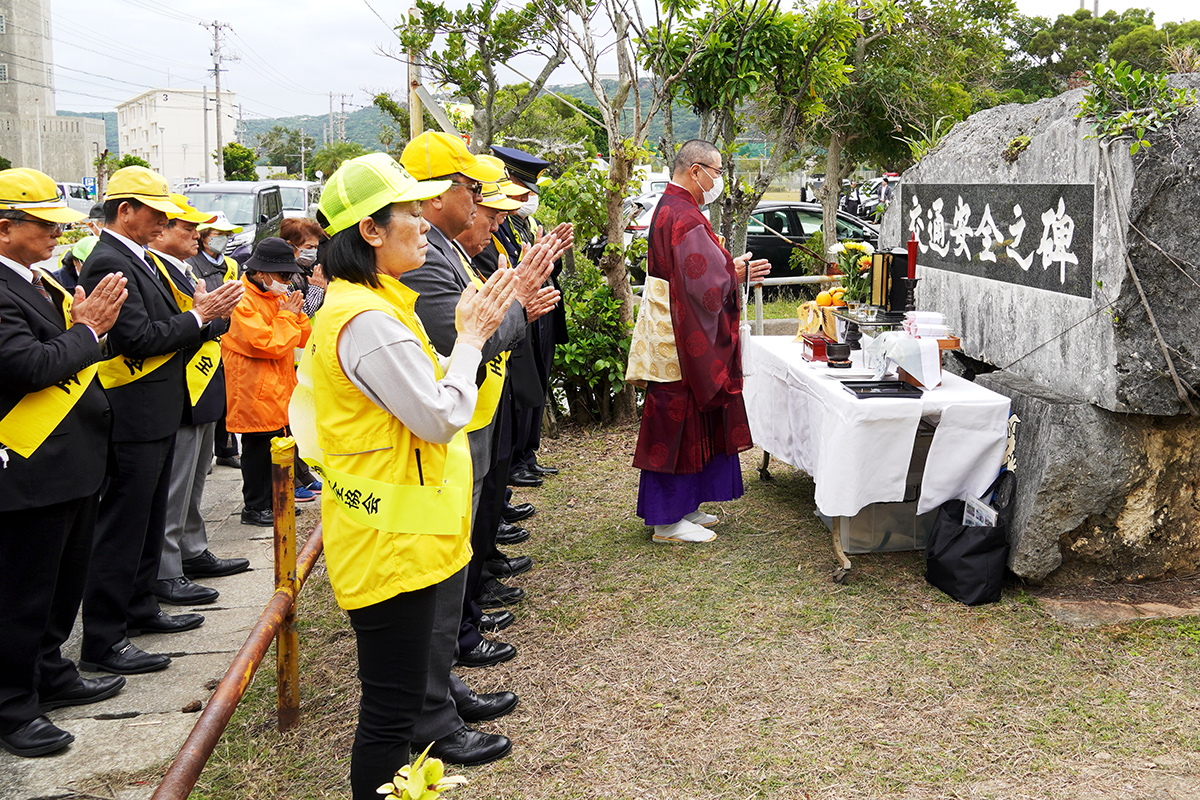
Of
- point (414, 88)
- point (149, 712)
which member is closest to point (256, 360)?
point (149, 712)

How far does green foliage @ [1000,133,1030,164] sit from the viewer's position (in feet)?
13.5

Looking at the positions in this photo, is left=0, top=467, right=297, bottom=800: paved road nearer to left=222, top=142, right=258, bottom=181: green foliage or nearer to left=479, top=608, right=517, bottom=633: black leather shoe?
left=479, top=608, right=517, bottom=633: black leather shoe

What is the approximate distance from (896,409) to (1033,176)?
127 cm

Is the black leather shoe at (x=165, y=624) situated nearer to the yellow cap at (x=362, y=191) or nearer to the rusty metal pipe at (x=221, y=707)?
the rusty metal pipe at (x=221, y=707)

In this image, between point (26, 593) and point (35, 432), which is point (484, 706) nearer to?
point (26, 593)

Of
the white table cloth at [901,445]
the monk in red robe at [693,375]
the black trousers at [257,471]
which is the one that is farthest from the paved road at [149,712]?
the white table cloth at [901,445]

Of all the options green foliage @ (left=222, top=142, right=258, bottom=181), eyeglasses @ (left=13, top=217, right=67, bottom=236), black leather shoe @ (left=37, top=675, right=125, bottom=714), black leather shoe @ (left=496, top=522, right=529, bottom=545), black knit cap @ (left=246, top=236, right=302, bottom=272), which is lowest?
black leather shoe @ (left=37, top=675, right=125, bottom=714)

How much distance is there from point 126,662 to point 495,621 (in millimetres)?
1341

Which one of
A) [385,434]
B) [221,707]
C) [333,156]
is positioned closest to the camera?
[385,434]

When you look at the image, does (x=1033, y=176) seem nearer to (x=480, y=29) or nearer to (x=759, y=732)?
(x=759, y=732)

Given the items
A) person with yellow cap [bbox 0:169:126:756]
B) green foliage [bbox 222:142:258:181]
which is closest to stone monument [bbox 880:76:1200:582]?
person with yellow cap [bbox 0:169:126:756]

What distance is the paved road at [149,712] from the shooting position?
2.72 meters

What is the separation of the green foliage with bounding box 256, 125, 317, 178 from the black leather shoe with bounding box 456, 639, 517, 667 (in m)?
63.4

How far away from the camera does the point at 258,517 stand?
5113mm
